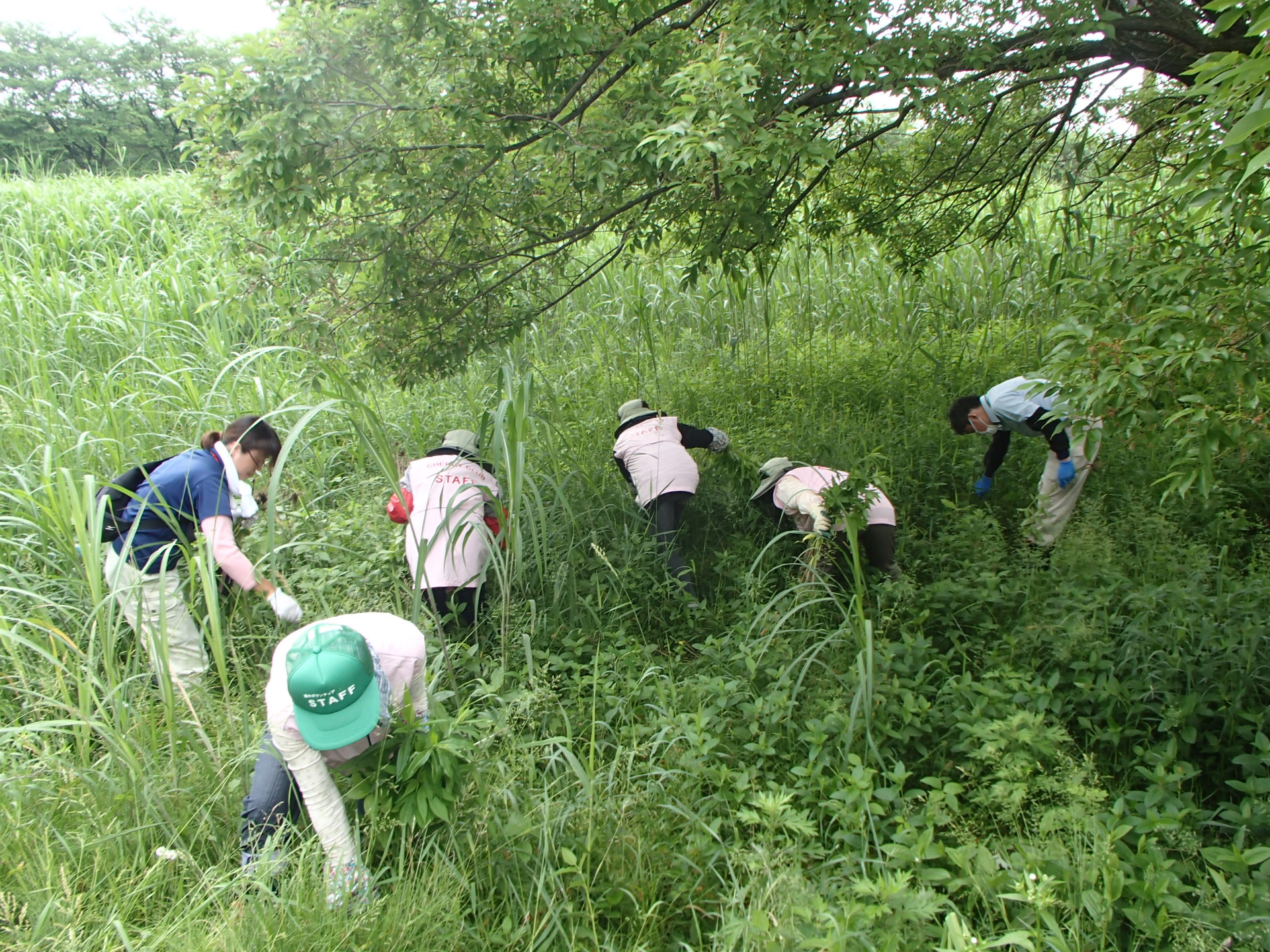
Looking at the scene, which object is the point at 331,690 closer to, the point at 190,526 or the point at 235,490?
the point at 235,490

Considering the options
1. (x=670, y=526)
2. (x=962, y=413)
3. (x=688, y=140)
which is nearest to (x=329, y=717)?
(x=688, y=140)

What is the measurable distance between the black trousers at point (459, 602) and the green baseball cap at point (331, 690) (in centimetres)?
119

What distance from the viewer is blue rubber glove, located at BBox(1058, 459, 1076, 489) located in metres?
4.11

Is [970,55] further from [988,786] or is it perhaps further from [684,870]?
[684,870]

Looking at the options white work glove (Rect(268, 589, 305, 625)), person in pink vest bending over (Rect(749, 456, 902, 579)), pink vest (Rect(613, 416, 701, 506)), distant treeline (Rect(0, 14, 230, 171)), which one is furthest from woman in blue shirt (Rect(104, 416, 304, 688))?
distant treeline (Rect(0, 14, 230, 171))

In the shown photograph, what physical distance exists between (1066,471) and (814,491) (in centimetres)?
138

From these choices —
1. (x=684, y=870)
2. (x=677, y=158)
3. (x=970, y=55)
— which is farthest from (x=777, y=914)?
(x=970, y=55)

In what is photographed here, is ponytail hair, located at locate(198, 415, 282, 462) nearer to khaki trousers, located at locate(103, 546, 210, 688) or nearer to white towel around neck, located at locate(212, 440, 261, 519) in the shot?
white towel around neck, located at locate(212, 440, 261, 519)

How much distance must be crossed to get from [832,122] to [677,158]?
188cm

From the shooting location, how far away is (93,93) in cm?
2595

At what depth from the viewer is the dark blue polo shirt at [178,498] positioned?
3.16 m

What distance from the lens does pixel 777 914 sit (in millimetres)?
2018

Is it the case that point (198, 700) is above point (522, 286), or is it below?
below

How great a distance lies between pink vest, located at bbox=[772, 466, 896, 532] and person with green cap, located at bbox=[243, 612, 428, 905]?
211 cm
